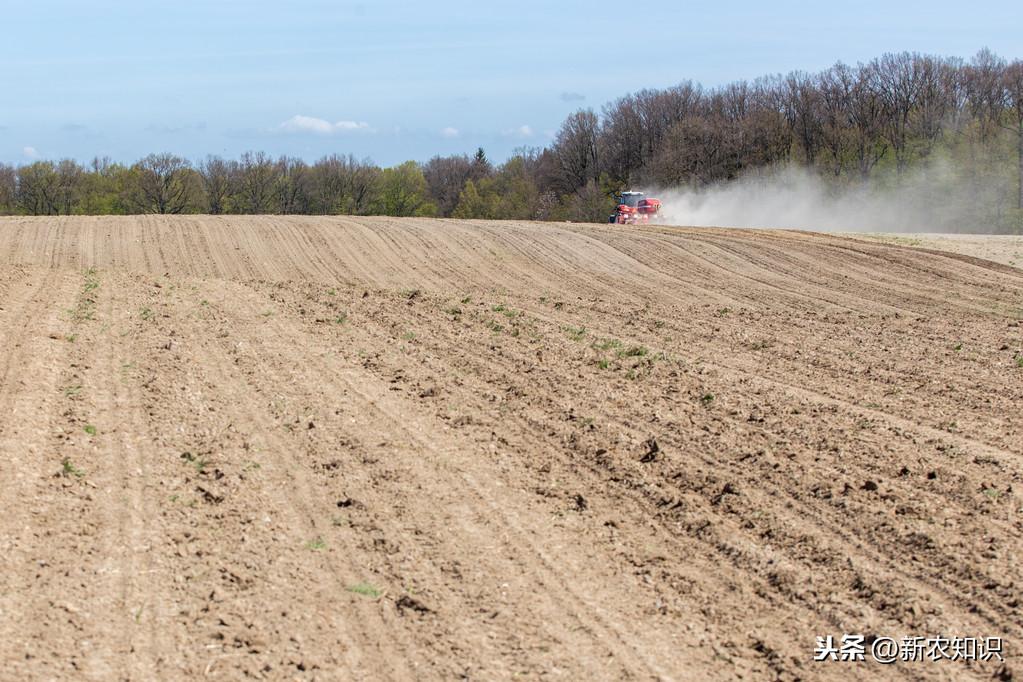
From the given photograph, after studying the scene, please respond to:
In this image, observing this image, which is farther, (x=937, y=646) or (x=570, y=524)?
(x=570, y=524)

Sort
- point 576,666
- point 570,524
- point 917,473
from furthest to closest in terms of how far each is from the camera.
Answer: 1. point 917,473
2. point 570,524
3. point 576,666

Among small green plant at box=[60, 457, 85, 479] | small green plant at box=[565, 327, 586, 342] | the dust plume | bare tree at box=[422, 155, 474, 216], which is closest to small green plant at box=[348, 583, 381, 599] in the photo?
small green plant at box=[60, 457, 85, 479]

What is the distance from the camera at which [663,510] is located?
8641mm

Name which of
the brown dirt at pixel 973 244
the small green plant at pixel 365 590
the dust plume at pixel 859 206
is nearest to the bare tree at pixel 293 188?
the dust plume at pixel 859 206

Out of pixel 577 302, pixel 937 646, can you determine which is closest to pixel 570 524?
pixel 937 646

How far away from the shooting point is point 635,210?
45031 mm

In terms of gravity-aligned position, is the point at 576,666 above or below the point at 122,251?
below

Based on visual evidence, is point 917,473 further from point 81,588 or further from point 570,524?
point 81,588

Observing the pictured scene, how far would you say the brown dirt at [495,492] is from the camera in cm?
627

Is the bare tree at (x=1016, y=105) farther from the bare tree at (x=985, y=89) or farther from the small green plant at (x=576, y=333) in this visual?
the small green plant at (x=576, y=333)

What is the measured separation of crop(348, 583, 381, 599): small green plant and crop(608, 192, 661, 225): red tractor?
126 feet

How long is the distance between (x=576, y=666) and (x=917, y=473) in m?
4.92

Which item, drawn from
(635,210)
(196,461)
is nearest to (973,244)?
(635,210)

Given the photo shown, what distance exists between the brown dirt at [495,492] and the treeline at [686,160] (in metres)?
54.3
